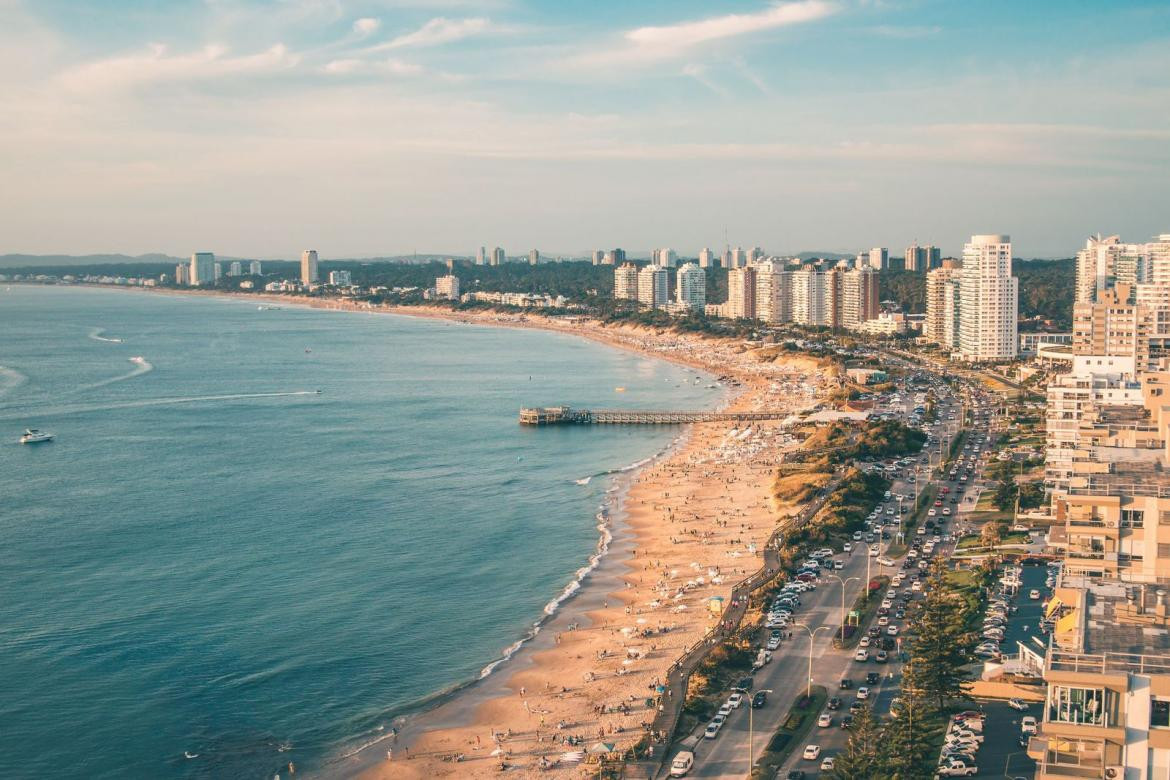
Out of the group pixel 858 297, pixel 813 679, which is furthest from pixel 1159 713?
pixel 858 297

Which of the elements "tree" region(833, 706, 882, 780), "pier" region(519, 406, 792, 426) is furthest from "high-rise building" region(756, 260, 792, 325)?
"tree" region(833, 706, 882, 780)

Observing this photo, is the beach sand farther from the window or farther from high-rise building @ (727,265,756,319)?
high-rise building @ (727,265,756,319)

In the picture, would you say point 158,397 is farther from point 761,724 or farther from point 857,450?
point 761,724

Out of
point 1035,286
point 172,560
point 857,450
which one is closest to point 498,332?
point 1035,286

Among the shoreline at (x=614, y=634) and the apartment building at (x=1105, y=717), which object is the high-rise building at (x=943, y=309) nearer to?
the shoreline at (x=614, y=634)

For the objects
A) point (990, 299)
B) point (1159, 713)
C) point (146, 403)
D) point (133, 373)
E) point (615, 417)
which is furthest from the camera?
point (133, 373)

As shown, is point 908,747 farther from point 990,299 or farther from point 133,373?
point 133,373
